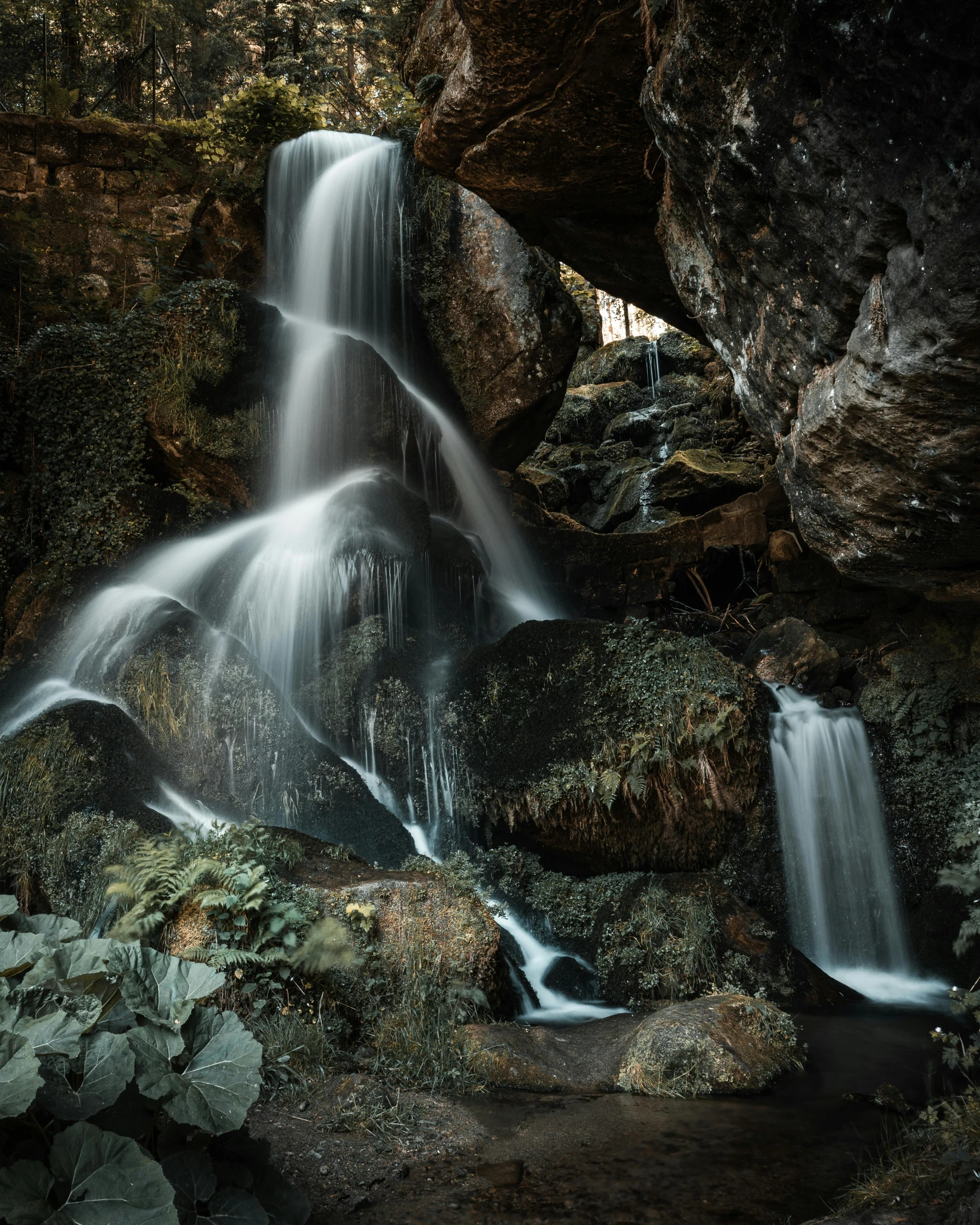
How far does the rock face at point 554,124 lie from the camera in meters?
6.51

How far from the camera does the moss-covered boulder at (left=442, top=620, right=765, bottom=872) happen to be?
7.86m

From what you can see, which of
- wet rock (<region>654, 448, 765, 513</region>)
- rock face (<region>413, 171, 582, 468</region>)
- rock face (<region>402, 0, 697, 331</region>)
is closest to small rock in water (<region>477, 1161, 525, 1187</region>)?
rock face (<region>402, 0, 697, 331</region>)

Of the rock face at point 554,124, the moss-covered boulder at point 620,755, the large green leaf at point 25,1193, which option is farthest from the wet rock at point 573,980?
the rock face at point 554,124

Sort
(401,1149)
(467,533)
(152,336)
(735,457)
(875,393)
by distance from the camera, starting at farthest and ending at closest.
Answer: (735,457)
(467,533)
(152,336)
(875,393)
(401,1149)

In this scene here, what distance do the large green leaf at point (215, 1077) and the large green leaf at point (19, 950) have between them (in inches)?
19.4

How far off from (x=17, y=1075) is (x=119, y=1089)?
0.33 meters

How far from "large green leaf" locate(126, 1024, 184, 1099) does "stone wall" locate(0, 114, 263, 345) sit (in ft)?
43.1

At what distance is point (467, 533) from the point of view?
514 inches

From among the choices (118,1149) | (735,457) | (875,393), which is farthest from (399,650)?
(735,457)

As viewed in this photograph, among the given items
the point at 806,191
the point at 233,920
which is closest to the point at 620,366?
the point at 806,191

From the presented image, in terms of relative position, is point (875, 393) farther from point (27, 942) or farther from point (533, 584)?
point (533, 584)

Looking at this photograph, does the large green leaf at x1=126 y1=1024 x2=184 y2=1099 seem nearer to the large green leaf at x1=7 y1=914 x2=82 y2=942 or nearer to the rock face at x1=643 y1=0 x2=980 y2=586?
the large green leaf at x1=7 y1=914 x2=82 y2=942

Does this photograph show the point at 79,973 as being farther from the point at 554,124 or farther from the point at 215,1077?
the point at 554,124

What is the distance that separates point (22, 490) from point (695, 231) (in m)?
9.43
